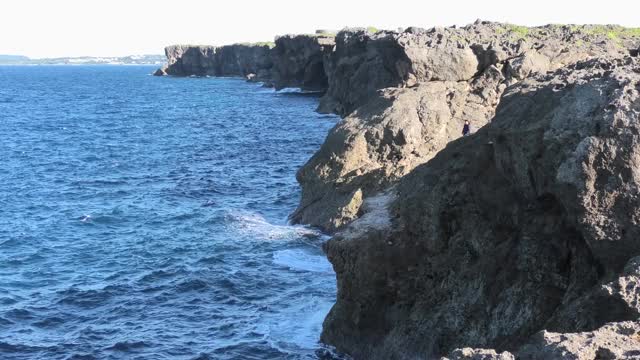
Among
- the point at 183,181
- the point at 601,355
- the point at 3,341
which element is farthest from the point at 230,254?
the point at 601,355

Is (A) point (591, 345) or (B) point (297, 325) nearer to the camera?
(A) point (591, 345)

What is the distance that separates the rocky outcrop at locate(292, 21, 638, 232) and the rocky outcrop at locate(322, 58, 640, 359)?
9.84 meters

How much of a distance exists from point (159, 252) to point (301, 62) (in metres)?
99.5

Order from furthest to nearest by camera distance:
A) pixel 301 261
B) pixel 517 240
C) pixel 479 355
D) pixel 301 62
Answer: pixel 301 62 → pixel 301 261 → pixel 517 240 → pixel 479 355

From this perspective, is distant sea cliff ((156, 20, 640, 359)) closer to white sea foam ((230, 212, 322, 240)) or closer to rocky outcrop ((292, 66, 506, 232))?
rocky outcrop ((292, 66, 506, 232))

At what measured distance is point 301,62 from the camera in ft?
419

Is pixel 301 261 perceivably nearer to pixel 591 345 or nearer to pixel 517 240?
pixel 517 240

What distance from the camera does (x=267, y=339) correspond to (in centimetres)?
2191

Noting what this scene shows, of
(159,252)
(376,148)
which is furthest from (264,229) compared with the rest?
(376,148)

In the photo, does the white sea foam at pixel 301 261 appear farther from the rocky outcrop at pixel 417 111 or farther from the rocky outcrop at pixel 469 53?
the rocky outcrop at pixel 469 53

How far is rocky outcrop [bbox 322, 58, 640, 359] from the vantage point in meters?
12.7

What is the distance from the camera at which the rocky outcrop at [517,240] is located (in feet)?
41.6

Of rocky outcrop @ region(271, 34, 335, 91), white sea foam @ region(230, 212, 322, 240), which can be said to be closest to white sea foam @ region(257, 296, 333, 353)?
white sea foam @ region(230, 212, 322, 240)

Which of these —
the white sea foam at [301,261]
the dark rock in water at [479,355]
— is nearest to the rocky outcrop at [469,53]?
the white sea foam at [301,261]
